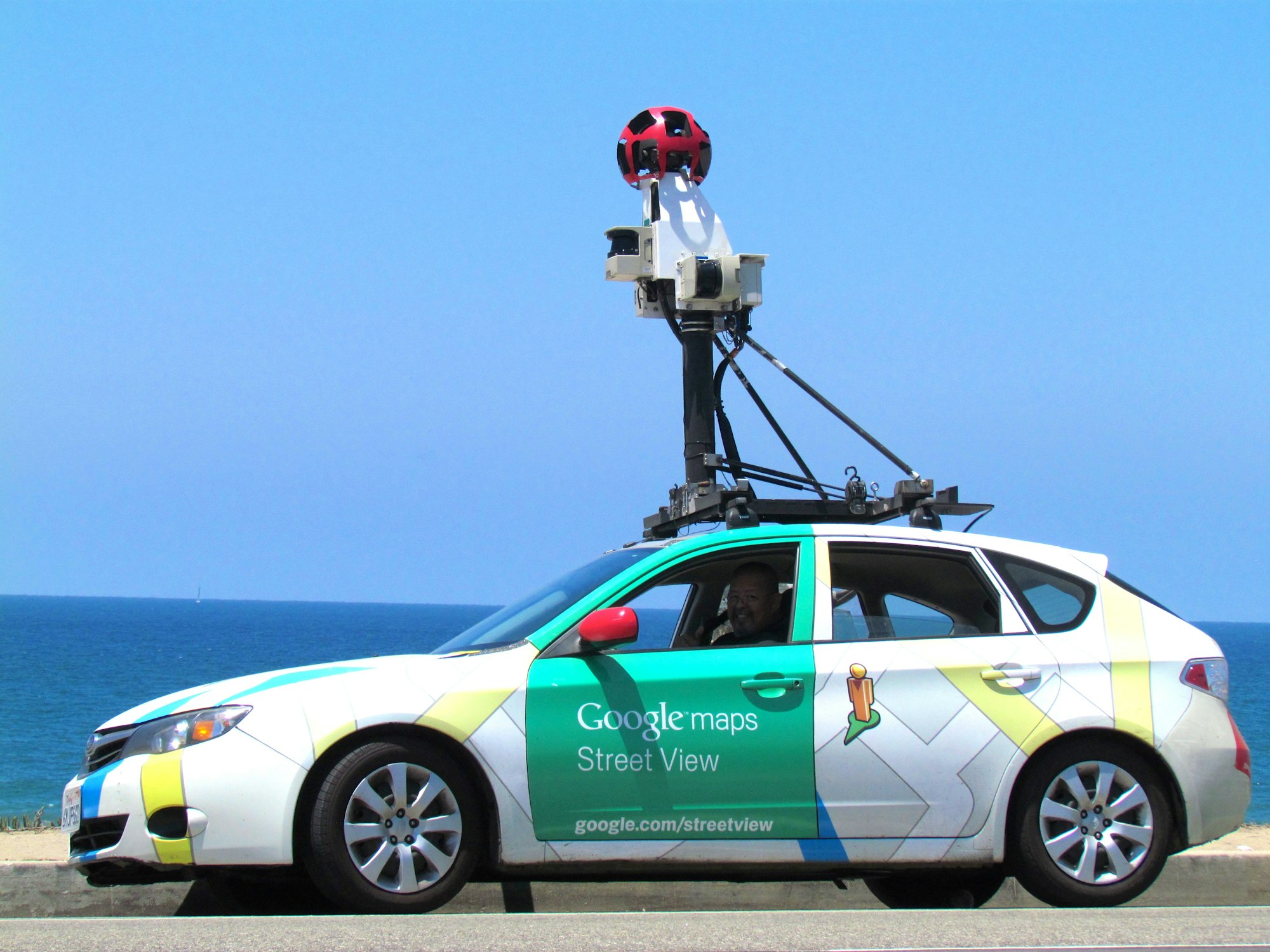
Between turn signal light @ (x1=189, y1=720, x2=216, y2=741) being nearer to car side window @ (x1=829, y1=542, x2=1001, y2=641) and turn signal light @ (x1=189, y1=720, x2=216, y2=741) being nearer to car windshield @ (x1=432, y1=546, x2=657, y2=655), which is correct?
car windshield @ (x1=432, y1=546, x2=657, y2=655)

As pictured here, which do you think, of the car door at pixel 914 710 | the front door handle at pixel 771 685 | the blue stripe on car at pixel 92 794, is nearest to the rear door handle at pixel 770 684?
the front door handle at pixel 771 685

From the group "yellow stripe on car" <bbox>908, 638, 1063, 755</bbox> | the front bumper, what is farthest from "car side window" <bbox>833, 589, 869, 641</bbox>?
the front bumper

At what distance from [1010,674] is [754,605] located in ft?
3.87

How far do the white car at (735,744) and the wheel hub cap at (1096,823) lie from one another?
0.01 meters

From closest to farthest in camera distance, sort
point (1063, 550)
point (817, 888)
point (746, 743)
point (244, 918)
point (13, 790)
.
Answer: point (244, 918) → point (746, 743) → point (1063, 550) → point (817, 888) → point (13, 790)

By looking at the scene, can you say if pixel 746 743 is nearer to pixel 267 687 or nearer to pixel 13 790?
pixel 267 687

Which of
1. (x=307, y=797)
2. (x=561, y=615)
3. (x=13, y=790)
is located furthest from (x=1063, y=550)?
(x=13, y=790)

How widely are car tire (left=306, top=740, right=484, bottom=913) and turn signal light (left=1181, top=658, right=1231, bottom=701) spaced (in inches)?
128

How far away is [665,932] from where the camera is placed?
539cm

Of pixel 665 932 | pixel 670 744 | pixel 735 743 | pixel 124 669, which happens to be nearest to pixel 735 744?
pixel 735 743

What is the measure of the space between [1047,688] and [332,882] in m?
3.15

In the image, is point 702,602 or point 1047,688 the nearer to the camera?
point 1047,688

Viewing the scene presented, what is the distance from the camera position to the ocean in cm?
3794

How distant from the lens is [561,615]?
6.26 m
